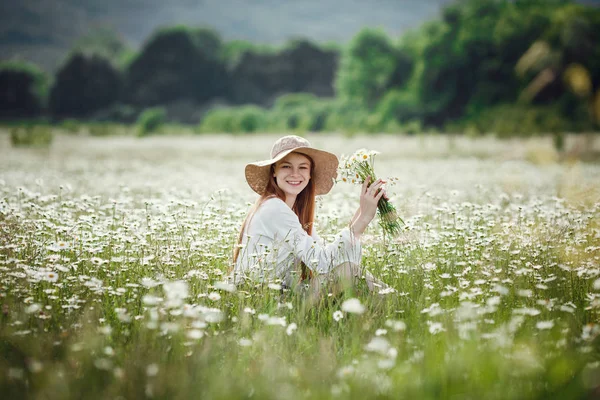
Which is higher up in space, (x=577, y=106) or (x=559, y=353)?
(x=577, y=106)

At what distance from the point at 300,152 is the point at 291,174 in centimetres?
20

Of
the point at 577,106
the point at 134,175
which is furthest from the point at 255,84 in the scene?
the point at 134,175

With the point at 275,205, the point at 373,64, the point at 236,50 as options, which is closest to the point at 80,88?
the point at 236,50

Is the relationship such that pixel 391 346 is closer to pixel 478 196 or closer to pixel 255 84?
pixel 478 196

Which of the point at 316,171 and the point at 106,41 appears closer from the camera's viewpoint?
the point at 316,171

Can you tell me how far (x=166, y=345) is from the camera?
3.44m

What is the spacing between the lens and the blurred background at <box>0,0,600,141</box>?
37719 mm

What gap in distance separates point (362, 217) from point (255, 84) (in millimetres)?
90407

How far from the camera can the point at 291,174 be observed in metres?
4.65

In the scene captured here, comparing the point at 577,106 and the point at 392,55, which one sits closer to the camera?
the point at 577,106

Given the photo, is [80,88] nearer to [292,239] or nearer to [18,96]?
[18,96]

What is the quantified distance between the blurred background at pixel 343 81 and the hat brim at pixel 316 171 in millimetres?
2070

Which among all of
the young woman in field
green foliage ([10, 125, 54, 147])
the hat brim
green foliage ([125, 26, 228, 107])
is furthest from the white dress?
green foliage ([125, 26, 228, 107])

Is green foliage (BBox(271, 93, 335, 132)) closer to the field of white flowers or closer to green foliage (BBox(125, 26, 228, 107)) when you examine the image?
green foliage (BBox(125, 26, 228, 107))
